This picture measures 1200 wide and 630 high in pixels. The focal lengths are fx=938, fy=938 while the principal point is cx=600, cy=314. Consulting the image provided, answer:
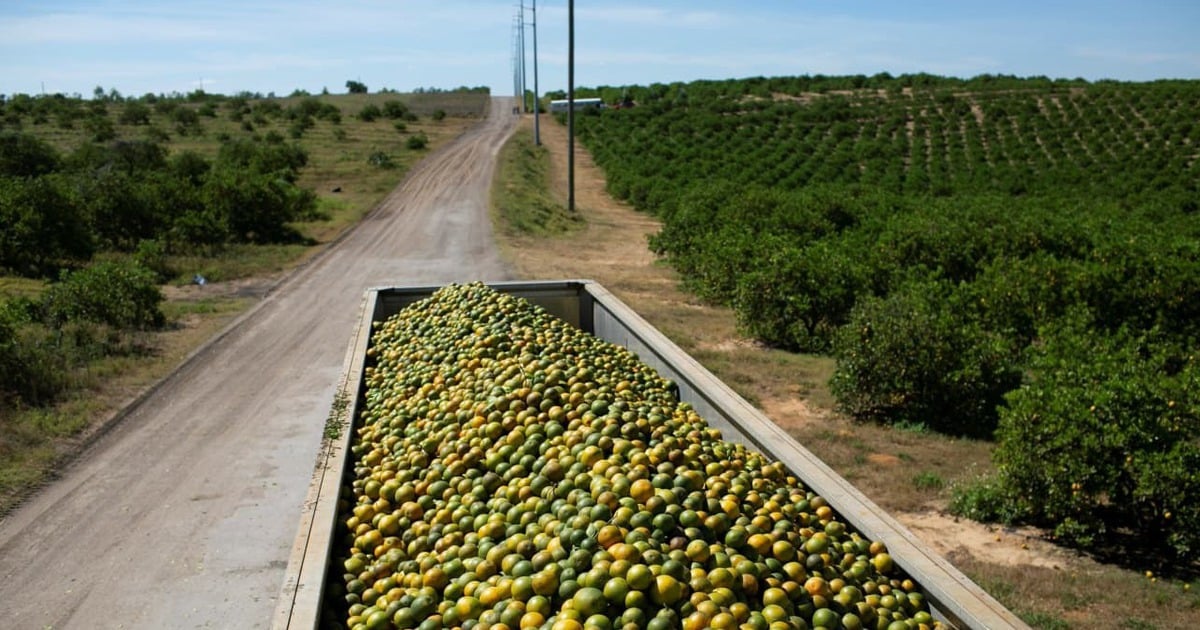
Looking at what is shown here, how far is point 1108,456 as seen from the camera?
335 inches

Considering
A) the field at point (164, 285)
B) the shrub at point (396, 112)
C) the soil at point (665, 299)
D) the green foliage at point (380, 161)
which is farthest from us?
the shrub at point (396, 112)

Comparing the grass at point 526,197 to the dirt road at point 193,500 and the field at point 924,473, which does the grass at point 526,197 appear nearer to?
the field at point 924,473

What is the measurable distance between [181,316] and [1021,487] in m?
15.9

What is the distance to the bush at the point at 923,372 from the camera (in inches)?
474

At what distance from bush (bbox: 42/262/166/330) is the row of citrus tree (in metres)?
11.0

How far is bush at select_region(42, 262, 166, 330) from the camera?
16625mm

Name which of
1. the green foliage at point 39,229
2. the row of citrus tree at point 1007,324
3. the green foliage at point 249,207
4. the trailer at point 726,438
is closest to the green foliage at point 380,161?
the green foliage at point 249,207

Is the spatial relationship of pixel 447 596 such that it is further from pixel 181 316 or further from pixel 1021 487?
pixel 181 316

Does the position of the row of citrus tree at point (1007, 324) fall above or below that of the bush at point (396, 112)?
below

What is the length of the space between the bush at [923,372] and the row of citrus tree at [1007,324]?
0.08ft

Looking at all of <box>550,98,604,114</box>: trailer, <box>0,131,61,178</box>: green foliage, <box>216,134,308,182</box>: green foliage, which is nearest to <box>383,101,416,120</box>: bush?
<box>550,98,604,114</box>: trailer

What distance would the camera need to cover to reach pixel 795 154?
56188mm

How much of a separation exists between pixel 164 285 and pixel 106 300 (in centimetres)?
559

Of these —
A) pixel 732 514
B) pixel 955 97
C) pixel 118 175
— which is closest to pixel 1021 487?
pixel 732 514
